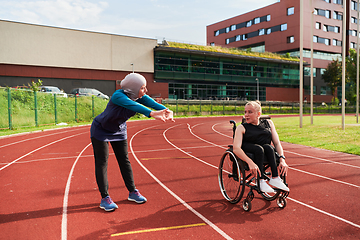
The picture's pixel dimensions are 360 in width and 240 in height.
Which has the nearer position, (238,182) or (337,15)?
(238,182)

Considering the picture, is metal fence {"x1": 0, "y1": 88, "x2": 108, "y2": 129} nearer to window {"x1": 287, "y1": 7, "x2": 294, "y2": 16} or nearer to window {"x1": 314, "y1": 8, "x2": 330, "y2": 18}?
window {"x1": 287, "y1": 7, "x2": 294, "y2": 16}

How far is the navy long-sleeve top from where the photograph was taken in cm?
365

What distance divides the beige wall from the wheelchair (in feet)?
131

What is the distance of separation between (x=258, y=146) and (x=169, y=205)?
65.8 inches

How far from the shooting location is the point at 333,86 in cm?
6128

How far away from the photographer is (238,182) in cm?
435

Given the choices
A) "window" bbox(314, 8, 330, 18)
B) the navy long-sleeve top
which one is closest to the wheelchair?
the navy long-sleeve top

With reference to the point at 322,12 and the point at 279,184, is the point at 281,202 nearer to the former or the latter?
the point at 279,184

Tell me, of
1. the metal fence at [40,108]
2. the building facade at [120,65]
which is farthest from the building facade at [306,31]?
the metal fence at [40,108]

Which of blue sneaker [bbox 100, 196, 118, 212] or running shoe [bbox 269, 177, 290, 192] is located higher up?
running shoe [bbox 269, 177, 290, 192]

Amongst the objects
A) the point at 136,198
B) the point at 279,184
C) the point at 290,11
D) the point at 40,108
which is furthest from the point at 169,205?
the point at 290,11

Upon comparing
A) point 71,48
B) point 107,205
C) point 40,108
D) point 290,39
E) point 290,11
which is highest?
point 290,11

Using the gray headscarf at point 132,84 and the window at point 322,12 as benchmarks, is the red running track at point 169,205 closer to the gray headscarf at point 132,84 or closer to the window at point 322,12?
the gray headscarf at point 132,84

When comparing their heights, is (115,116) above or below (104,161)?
above
